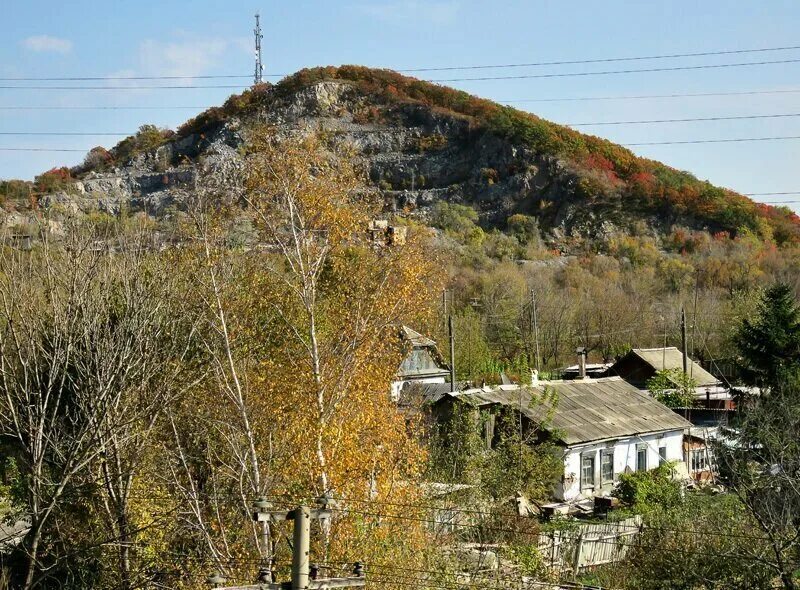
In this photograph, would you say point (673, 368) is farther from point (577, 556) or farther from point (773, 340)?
point (577, 556)

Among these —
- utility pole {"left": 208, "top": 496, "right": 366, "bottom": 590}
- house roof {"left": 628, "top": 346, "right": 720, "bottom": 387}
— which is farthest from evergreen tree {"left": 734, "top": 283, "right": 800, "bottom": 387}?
utility pole {"left": 208, "top": 496, "right": 366, "bottom": 590}

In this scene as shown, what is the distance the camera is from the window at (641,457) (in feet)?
96.0

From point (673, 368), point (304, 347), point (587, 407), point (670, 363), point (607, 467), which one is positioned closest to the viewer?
point (304, 347)

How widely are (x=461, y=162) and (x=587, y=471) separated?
67633 mm

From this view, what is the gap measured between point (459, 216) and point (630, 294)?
21.7m

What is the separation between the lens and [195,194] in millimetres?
15820

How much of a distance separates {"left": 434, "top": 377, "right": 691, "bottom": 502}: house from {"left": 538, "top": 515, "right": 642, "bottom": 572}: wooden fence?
4727 millimetres

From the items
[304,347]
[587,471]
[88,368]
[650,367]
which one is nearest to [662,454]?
[587,471]

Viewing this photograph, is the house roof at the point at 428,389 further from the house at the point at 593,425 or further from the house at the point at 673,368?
the house at the point at 673,368

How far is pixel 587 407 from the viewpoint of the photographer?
29.0m

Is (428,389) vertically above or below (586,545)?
above

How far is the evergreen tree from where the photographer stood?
94.9 feet

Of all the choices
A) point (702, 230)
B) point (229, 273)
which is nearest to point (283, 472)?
point (229, 273)

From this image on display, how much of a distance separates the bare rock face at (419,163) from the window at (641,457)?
47220mm
